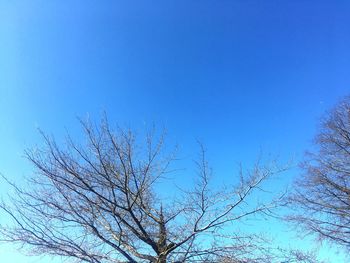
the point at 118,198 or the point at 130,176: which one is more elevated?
the point at 130,176

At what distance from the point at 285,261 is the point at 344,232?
139 inches

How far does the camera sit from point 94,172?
668cm

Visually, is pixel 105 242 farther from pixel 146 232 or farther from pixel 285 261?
pixel 285 261

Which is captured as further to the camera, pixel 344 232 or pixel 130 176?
pixel 344 232

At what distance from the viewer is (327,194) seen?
30.1ft

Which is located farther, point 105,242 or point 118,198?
point 118,198

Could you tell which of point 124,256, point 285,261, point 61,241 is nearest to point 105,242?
point 124,256

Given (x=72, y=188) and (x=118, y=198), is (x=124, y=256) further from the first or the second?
(x=72, y=188)

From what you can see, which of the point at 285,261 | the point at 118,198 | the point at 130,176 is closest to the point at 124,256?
the point at 118,198

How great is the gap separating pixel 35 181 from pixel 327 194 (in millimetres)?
8122

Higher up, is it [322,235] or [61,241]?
[322,235]

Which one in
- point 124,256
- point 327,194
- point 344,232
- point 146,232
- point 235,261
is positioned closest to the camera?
point 235,261

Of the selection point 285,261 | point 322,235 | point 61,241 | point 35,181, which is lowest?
point 285,261

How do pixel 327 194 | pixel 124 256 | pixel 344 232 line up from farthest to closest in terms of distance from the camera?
pixel 327 194, pixel 344 232, pixel 124 256
